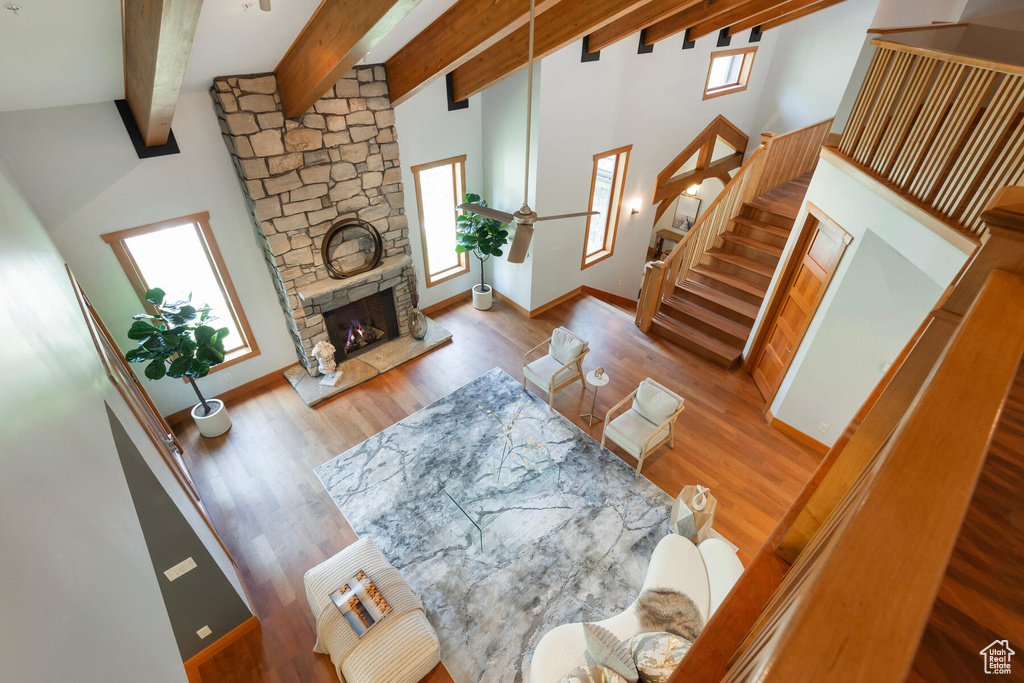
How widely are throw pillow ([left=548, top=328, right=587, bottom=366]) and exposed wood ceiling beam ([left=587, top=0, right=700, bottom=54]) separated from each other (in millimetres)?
3242

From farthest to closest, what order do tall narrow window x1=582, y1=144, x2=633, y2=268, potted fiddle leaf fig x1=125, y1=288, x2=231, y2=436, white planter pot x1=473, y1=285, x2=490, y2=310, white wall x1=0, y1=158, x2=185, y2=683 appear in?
white planter pot x1=473, y1=285, x2=490, y2=310 < tall narrow window x1=582, y1=144, x2=633, y2=268 < potted fiddle leaf fig x1=125, y1=288, x2=231, y2=436 < white wall x1=0, y1=158, x2=185, y2=683

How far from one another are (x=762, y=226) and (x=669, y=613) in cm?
565

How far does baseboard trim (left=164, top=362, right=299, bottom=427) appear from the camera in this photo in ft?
16.2

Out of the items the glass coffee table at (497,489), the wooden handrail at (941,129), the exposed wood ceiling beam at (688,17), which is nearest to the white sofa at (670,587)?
the glass coffee table at (497,489)

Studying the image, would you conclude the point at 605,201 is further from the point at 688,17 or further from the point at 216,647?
the point at 216,647

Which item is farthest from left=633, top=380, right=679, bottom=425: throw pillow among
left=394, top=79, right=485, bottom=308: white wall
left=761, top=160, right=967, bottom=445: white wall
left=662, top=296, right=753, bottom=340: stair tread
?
left=394, top=79, right=485, bottom=308: white wall

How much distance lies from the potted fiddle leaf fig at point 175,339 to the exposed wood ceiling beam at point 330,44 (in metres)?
2.07

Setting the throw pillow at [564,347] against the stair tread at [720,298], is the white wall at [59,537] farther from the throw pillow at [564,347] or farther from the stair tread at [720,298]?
the stair tread at [720,298]

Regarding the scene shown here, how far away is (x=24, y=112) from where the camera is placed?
3285mm

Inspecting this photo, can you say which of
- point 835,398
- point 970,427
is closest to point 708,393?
point 835,398

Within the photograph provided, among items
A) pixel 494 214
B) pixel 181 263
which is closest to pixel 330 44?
pixel 494 214

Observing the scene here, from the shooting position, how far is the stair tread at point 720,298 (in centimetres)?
595

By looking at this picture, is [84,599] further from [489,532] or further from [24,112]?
[24,112]

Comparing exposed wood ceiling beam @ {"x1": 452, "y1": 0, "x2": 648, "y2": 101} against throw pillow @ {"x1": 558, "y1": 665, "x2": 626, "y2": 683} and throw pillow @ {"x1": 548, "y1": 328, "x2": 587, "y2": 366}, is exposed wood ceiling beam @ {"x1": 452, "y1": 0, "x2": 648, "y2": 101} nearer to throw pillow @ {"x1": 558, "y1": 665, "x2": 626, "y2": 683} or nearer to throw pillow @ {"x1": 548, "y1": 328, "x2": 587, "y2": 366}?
throw pillow @ {"x1": 548, "y1": 328, "x2": 587, "y2": 366}
